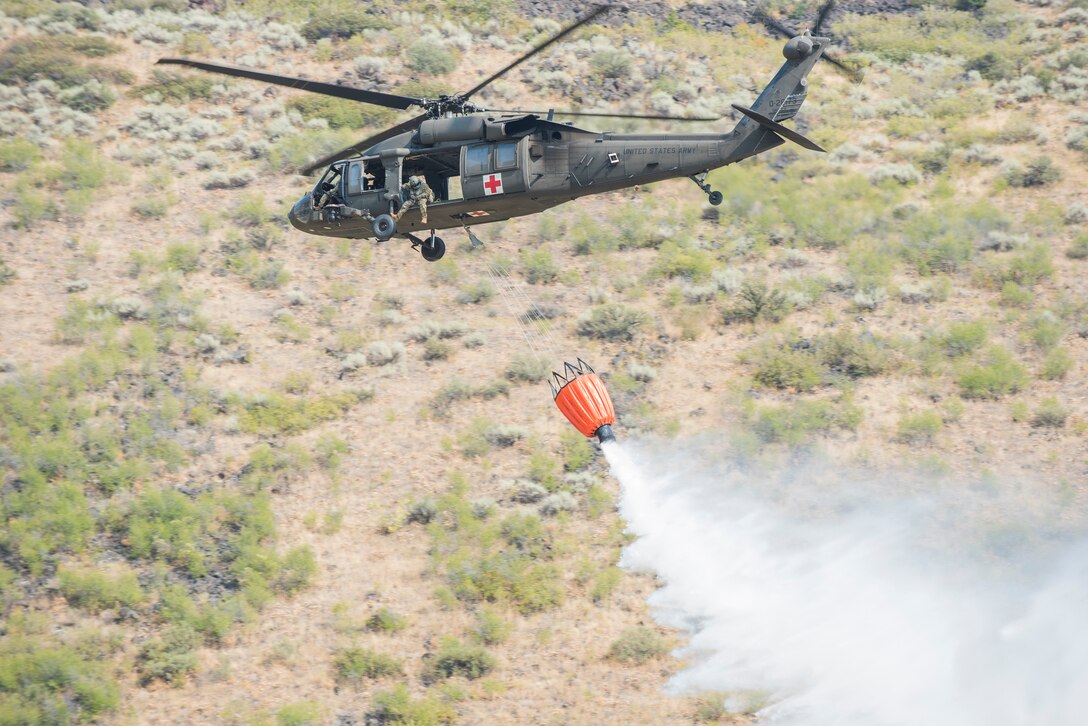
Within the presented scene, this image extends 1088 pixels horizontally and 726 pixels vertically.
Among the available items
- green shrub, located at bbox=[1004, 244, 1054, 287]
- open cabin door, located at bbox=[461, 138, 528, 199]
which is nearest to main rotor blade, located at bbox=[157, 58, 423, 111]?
open cabin door, located at bbox=[461, 138, 528, 199]

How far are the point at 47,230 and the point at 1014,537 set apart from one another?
88.7ft

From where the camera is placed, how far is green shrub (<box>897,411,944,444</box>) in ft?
92.0

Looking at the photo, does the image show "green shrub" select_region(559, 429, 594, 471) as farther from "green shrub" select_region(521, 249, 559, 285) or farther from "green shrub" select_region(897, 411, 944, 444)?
"green shrub" select_region(897, 411, 944, 444)

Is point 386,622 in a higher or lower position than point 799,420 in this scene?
lower

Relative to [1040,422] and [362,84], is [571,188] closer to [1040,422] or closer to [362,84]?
[1040,422]

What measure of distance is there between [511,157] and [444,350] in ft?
35.0

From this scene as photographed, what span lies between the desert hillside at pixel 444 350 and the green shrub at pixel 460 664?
0.06 meters

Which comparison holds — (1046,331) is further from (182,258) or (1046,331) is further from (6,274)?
(6,274)

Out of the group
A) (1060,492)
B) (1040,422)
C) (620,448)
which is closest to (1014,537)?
(1060,492)

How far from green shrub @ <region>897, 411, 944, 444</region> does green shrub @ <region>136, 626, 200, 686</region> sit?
16231 millimetres

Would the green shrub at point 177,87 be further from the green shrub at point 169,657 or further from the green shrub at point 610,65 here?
the green shrub at point 169,657

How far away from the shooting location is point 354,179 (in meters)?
22.3

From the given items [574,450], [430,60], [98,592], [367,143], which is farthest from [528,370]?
[430,60]

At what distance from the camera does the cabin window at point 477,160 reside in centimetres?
2103
